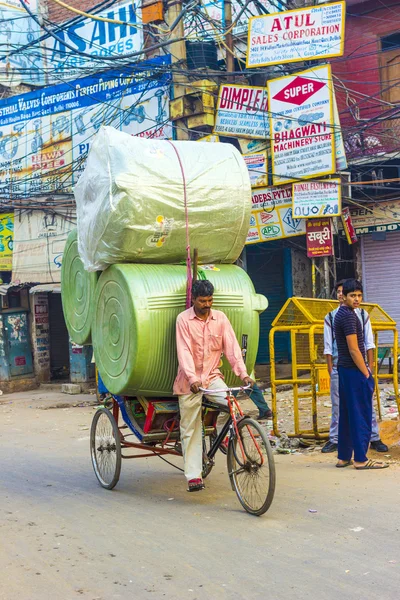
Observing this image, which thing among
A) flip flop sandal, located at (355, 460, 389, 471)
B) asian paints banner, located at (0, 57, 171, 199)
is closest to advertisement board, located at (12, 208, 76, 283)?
asian paints banner, located at (0, 57, 171, 199)

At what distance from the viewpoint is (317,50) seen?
47.9 feet

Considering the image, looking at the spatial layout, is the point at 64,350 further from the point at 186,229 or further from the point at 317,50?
the point at 186,229

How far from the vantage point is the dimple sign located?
14773 millimetres

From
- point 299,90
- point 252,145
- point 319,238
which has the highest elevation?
point 299,90

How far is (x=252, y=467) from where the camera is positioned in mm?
5348

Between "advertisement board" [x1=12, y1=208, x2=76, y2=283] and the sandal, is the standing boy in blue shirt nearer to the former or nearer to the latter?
the sandal

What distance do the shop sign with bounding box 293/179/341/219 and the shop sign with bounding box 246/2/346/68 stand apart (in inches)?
94.3

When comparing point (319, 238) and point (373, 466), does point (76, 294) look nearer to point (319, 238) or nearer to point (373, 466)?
point (373, 466)

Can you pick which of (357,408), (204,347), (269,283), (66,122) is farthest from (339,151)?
(204,347)

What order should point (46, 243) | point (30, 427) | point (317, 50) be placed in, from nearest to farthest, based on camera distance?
point (30, 427)
point (317, 50)
point (46, 243)

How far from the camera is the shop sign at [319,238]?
49.3ft

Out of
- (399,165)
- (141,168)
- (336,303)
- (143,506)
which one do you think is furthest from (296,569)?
(399,165)

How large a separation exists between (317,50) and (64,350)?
10732mm

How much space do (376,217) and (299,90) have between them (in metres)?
3.01
